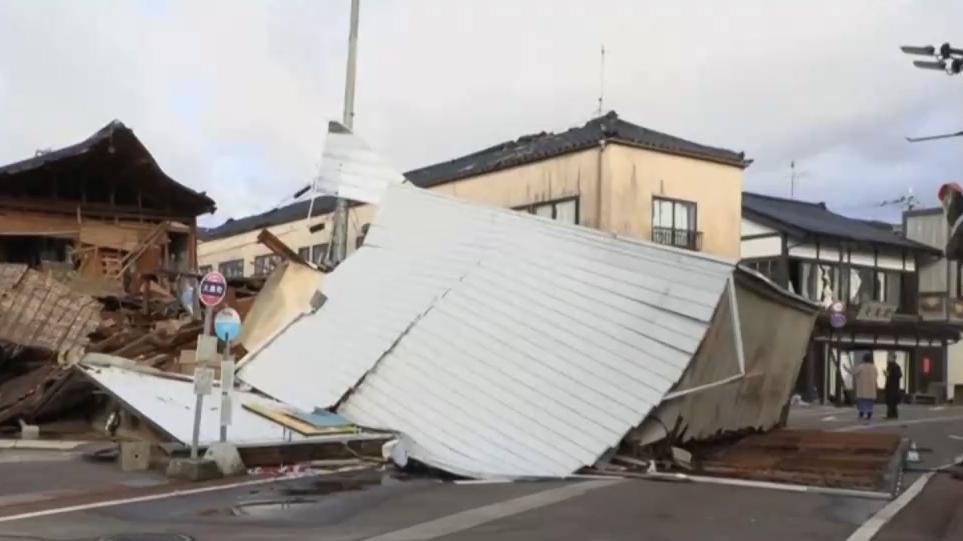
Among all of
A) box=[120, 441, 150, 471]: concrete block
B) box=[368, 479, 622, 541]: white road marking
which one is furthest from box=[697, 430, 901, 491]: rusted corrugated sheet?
box=[120, 441, 150, 471]: concrete block

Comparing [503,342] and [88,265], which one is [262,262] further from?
[503,342]

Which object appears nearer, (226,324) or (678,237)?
(226,324)

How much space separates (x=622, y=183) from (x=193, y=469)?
2306 cm

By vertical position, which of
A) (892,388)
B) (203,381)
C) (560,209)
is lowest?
(892,388)

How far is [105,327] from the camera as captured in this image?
19.1 meters

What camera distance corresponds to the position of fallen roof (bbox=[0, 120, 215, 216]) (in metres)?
25.7

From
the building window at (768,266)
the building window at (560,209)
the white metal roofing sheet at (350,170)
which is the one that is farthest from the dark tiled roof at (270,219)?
the white metal roofing sheet at (350,170)

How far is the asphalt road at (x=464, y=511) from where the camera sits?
8938 mm

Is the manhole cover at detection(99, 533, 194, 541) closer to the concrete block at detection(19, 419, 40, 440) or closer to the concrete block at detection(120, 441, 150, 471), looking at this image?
the concrete block at detection(120, 441, 150, 471)

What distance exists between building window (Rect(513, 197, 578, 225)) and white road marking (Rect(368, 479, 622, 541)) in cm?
2150

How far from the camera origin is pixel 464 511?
10219 millimetres

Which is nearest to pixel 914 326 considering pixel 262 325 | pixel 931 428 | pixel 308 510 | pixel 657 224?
pixel 657 224

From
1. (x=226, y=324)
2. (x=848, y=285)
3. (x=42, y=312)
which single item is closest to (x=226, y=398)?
(x=226, y=324)

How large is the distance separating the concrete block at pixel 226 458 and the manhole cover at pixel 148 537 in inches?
153
